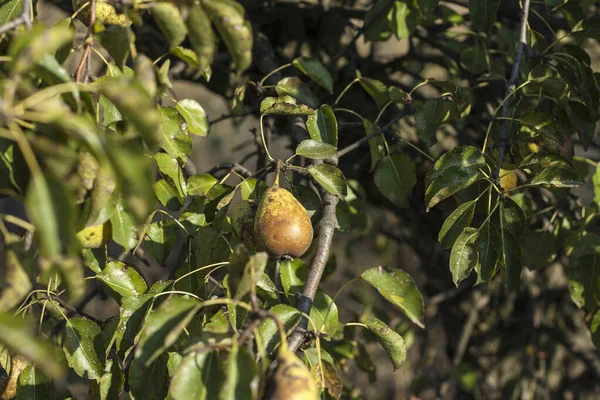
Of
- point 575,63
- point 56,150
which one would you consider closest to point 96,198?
point 56,150

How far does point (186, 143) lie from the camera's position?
134cm

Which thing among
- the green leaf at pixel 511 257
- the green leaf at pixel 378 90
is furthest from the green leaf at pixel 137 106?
the green leaf at pixel 378 90

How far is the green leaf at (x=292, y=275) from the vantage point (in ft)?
4.13

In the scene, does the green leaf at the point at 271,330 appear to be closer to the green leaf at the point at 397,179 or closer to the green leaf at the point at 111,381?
the green leaf at the point at 111,381

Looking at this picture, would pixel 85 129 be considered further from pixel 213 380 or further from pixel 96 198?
pixel 213 380

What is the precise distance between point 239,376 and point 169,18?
0.52m

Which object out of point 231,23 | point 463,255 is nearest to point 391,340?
point 463,255

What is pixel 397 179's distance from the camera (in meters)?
1.52

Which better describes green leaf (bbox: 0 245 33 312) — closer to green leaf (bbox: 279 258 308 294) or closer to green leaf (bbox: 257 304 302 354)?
green leaf (bbox: 257 304 302 354)

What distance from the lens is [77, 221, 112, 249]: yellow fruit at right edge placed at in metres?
1.07

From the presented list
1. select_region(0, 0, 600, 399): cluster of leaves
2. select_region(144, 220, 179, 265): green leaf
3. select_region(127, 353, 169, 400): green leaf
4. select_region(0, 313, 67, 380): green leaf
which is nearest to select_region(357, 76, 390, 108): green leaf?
select_region(0, 0, 600, 399): cluster of leaves

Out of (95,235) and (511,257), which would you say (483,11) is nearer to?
(511,257)

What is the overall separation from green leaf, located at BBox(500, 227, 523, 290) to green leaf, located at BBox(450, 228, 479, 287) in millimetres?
57

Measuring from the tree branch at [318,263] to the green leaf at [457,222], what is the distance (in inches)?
8.6
